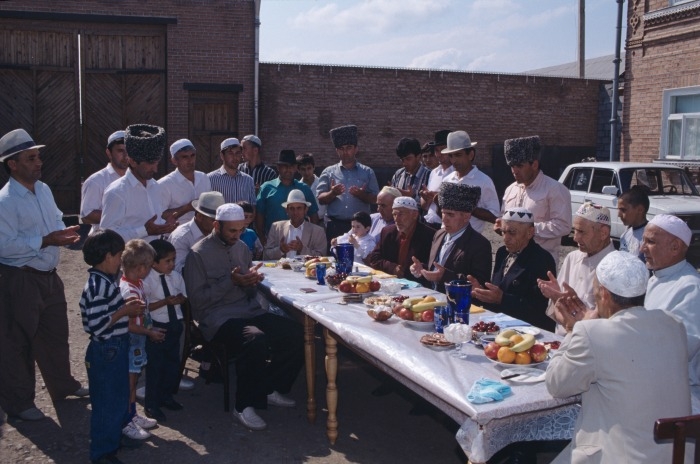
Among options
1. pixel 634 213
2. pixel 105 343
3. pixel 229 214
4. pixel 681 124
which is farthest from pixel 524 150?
pixel 681 124

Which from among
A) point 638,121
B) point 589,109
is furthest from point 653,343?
point 589,109

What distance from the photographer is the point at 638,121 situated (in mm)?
16812

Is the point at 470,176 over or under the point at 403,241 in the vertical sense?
over

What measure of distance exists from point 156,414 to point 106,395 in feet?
3.06

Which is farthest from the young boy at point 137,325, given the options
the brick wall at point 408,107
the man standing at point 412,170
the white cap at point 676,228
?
the brick wall at point 408,107

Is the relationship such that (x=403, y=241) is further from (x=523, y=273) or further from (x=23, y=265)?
(x=23, y=265)

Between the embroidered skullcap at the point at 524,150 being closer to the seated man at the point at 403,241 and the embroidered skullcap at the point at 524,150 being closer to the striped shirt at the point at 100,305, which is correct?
the seated man at the point at 403,241

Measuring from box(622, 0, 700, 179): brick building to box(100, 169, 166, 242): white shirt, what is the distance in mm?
13570

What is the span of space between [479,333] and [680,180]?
9625 mm

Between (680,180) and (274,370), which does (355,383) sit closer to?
(274,370)

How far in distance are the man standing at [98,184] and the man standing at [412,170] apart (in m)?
2.98

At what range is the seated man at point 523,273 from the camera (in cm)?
491

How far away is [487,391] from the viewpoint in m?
3.11

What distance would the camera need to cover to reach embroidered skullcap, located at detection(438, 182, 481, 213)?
5.50 meters
